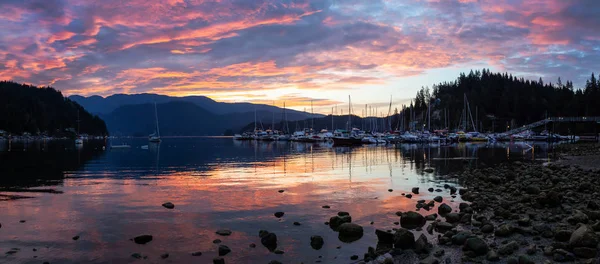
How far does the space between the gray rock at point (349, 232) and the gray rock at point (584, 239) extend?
7.13 metres

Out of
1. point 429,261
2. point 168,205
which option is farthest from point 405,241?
point 168,205

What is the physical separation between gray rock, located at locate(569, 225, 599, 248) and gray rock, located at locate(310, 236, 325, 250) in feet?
26.5

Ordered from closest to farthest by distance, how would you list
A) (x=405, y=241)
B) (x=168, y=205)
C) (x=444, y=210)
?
(x=405, y=241), (x=444, y=210), (x=168, y=205)

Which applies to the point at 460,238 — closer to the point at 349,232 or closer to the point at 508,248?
the point at 508,248

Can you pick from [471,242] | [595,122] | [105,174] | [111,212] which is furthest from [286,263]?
[595,122]

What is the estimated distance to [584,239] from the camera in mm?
12320

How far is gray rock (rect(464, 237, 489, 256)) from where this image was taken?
42.2 feet

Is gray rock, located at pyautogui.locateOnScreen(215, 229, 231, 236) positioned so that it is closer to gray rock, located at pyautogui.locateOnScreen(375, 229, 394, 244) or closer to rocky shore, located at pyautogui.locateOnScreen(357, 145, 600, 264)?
rocky shore, located at pyautogui.locateOnScreen(357, 145, 600, 264)

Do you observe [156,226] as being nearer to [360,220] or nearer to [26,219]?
[26,219]

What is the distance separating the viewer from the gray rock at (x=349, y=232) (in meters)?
15.9

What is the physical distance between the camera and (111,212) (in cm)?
2133

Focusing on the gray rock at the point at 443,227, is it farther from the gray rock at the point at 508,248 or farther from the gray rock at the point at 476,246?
the gray rock at the point at 508,248

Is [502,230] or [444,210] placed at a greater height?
[502,230]

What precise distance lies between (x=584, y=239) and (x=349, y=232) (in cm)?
782
